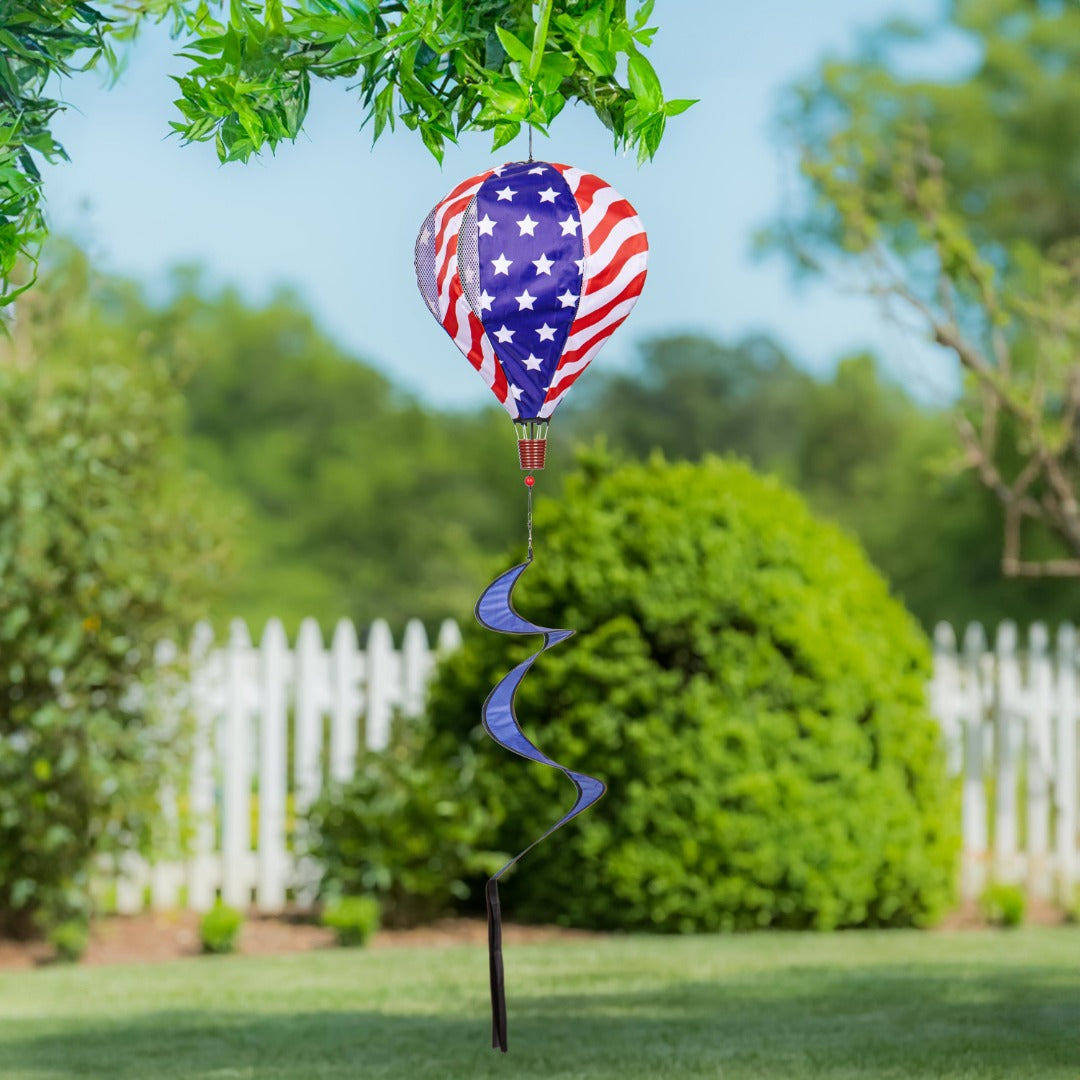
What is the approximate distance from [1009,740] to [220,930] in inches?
209

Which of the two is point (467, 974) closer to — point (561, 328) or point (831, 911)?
point (831, 911)

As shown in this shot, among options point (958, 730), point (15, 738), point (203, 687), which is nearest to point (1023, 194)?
point (958, 730)

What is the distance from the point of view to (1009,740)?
988 cm

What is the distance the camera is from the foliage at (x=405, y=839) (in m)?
7.55

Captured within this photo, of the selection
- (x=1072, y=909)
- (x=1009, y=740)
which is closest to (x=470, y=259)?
(x=1072, y=909)

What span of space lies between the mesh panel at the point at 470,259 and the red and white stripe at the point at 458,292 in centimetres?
1

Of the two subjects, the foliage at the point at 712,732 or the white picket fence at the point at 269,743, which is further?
the white picket fence at the point at 269,743

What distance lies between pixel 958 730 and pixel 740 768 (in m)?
2.97

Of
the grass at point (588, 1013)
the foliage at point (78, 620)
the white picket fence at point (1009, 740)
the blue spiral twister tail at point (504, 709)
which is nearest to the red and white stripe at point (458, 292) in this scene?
the blue spiral twister tail at point (504, 709)

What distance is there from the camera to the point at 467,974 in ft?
20.8

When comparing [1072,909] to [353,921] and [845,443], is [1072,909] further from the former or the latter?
[845,443]

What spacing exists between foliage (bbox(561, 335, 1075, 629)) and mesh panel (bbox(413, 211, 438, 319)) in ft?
50.3

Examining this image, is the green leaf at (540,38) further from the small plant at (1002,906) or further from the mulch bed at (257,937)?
the small plant at (1002,906)

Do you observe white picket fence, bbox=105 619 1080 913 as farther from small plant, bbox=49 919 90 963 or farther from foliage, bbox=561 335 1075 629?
foliage, bbox=561 335 1075 629
